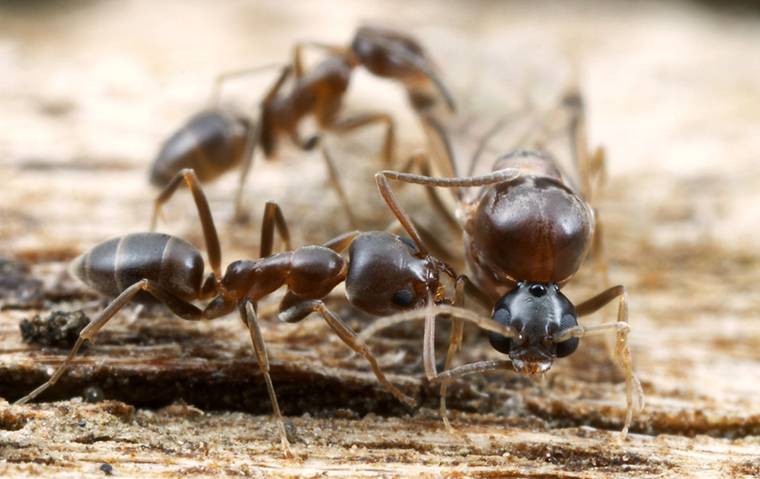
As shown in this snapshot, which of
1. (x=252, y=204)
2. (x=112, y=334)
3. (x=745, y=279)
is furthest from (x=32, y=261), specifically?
(x=745, y=279)

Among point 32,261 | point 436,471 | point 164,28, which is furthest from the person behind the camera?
point 164,28

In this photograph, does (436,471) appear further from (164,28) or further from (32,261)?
(164,28)

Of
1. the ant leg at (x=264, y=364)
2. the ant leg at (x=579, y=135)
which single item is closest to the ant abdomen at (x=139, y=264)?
the ant leg at (x=264, y=364)

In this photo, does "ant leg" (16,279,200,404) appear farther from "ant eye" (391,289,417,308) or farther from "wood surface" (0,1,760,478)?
"ant eye" (391,289,417,308)

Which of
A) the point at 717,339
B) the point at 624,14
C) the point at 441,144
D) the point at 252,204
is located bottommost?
the point at 717,339

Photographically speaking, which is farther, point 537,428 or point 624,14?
point 624,14

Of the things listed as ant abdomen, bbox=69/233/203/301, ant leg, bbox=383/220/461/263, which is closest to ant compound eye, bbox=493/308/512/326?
ant leg, bbox=383/220/461/263

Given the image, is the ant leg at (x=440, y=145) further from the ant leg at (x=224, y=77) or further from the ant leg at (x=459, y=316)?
the ant leg at (x=459, y=316)
